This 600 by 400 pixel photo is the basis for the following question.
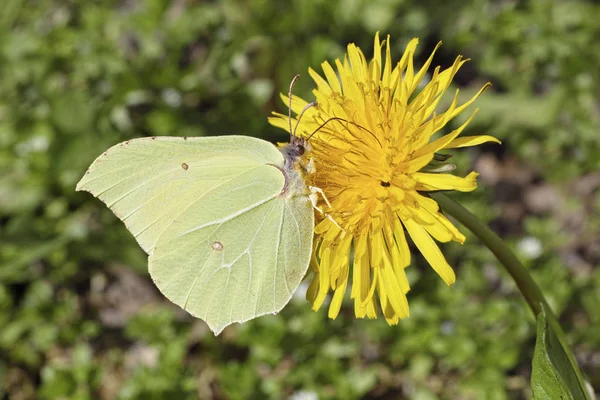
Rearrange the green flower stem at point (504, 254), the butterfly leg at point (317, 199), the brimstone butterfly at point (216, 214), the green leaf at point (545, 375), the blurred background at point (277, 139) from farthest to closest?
the blurred background at point (277, 139)
the brimstone butterfly at point (216, 214)
the butterfly leg at point (317, 199)
the green flower stem at point (504, 254)
the green leaf at point (545, 375)

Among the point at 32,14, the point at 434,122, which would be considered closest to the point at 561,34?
the point at 434,122

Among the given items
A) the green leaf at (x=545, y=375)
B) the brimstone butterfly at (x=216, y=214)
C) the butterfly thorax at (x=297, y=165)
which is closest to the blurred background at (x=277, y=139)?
the brimstone butterfly at (x=216, y=214)

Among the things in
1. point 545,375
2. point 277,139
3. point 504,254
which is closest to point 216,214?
point 504,254

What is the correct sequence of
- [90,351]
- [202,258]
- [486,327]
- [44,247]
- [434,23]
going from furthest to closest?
[434,23]
[90,351]
[44,247]
[486,327]
[202,258]

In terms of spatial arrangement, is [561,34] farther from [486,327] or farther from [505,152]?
[486,327]

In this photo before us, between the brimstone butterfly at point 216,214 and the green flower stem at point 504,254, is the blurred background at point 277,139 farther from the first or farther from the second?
the green flower stem at point 504,254

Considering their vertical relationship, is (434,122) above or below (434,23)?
above

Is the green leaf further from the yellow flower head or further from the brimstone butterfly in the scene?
the brimstone butterfly

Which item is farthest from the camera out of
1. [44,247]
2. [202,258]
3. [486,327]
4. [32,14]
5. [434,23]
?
[32,14]
